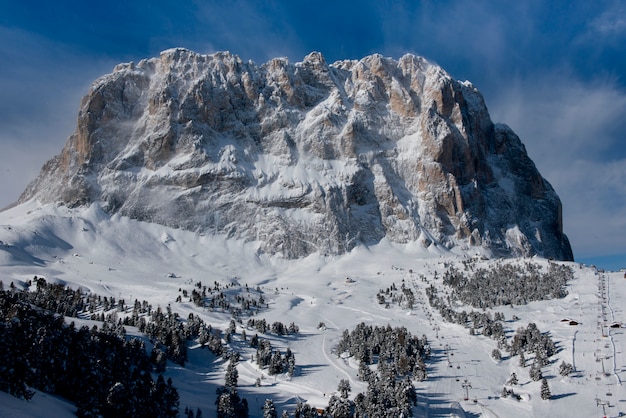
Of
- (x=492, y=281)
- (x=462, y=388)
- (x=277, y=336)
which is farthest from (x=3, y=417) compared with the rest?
(x=492, y=281)

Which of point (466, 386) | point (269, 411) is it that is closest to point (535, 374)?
point (466, 386)

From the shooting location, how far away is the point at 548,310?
131 meters

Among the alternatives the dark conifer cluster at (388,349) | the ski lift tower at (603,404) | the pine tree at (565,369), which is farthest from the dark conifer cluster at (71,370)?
the pine tree at (565,369)

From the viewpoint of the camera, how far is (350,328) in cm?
13088

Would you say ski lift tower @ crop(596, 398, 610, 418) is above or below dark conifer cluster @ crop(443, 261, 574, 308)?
below

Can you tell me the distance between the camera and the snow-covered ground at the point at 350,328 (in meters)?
83.0

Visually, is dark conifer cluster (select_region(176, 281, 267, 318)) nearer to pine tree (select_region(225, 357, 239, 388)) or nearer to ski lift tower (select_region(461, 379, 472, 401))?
pine tree (select_region(225, 357, 239, 388))

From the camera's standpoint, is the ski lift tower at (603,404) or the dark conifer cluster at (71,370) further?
the ski lift tower at (603,404)

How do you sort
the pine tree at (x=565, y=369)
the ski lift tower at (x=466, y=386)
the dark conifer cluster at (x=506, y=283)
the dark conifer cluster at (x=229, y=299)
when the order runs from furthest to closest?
the dark conifer cluster at (x=506, y=283) < the dark conifer cluster at (x=229, y=299) < the pine tree at (x=565, y=369) < the ski lift tower at (x=466, y=386)

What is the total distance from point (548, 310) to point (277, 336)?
68194mm

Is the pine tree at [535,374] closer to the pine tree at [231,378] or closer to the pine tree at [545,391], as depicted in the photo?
the pine tree at [545,391]

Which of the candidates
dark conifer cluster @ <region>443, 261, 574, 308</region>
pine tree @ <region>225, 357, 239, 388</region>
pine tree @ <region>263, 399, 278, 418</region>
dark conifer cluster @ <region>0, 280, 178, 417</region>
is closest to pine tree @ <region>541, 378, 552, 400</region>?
pine tree @ <region>263, 399, 278, 418</region>

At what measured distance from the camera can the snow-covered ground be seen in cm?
8300

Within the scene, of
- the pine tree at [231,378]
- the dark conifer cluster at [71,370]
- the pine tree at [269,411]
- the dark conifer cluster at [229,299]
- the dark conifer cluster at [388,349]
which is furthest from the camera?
the dark conifer cluster at [229,299]
